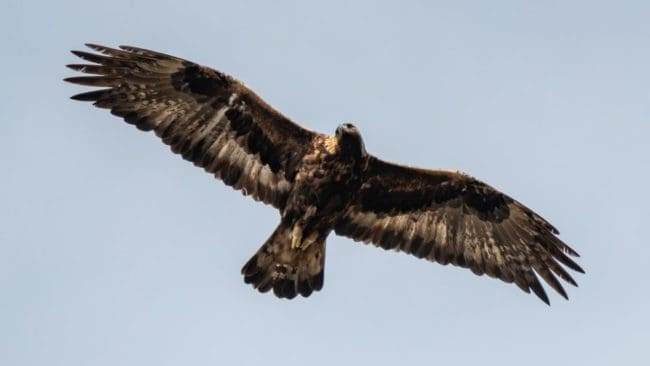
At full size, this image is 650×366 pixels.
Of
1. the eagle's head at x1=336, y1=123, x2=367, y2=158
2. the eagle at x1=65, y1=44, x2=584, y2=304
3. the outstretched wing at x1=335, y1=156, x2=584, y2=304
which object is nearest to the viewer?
the eagle's head at x1=336, y1=123, x2=367, y2=158

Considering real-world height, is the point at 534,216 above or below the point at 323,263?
above

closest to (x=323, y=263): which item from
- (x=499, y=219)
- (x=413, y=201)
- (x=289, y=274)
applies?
(x=289, y=274)

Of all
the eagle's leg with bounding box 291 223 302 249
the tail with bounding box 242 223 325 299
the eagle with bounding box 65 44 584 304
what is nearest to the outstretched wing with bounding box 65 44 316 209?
the eagle with bounding box 65 44 584 304

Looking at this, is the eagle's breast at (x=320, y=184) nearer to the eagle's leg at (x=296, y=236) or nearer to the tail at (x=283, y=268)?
the eagle's leg at (x=296, y=236)

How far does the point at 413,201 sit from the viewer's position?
1733 centimetres

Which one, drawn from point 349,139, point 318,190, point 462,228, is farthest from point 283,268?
point 462,228

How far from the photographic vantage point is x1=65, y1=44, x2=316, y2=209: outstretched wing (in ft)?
53.8

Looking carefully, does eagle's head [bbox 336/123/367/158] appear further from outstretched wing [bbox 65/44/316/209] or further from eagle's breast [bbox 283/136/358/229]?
outstretched wing [bbox 65/44/316/209]

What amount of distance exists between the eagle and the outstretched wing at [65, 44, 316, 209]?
1 centimetres

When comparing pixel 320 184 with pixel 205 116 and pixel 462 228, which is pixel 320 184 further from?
pixel 462 228

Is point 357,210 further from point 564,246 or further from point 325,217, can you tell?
point 564,246

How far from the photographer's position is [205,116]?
16703 millimetres

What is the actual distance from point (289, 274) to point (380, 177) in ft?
5.71

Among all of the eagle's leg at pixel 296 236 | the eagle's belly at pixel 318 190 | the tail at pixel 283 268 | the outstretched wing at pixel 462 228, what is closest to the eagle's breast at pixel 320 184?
the eagle's belly at pixel 318 190
